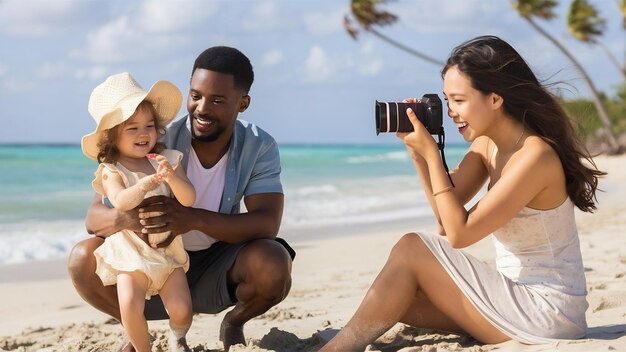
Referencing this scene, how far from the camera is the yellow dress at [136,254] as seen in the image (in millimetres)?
3096

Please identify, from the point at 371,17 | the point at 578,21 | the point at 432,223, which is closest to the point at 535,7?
the point at 578,21

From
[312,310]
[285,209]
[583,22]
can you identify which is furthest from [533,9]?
[312,310]

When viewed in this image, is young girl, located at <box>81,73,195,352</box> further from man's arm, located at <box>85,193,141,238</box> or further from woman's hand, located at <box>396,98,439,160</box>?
woman's hand, located at <box>396,98,439,160</box>

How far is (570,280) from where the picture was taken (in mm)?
3045

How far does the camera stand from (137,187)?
309 cm

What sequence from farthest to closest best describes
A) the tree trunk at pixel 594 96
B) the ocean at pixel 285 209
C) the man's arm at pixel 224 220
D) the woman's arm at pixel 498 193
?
the tree trunk at pixel 594 96, the ocean at pixel 285 209, the man's arm at pixel 224 220, the woman's arm at pixel 498 193

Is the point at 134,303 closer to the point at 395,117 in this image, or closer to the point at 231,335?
the point at 231,335

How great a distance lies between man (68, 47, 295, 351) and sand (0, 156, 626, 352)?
0.22 m

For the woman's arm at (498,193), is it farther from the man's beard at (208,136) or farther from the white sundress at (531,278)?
the man's beard at (208,136)

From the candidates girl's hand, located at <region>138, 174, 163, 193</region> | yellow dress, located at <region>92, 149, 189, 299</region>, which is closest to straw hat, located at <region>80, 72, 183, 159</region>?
yellow dress, located at <region>92, 149, 189, 299</region>

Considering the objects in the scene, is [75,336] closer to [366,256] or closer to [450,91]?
[450,91]

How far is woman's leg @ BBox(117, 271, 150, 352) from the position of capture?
3.06 m

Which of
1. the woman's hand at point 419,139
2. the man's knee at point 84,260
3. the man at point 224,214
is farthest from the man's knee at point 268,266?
the woman's hand at point 419,139

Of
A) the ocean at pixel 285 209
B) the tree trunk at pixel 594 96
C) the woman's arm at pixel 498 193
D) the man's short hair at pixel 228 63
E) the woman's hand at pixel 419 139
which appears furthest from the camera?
the tree trunk at pixel 594 96
